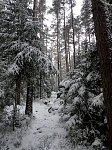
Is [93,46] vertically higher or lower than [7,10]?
lower

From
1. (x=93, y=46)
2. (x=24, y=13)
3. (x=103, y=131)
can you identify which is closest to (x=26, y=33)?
(x=24, y=13)

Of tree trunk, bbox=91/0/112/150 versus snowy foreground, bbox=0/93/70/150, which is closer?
tree trunk, bbox=91/0/112/150

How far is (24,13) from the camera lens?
35.7 ft

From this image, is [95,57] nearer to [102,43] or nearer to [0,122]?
[102,43]

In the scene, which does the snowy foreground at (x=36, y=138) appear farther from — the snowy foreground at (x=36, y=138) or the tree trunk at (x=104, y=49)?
the tree trunk at (x=104, y=49)

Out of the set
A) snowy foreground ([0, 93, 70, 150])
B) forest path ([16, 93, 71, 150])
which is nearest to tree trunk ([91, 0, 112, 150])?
forest path ([16, 93, 71, 150])

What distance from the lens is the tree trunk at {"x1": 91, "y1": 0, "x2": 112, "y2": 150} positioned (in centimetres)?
495

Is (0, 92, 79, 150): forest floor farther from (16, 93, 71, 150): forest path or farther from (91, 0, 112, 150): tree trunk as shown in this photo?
(91, 0, 112, 150): tree trunk

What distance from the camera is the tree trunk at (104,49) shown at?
4.95 m

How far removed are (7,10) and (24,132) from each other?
23.4 ft

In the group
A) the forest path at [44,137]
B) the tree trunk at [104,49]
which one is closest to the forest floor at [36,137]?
the forest path at [44,137]

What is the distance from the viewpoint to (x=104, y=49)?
17.0ft

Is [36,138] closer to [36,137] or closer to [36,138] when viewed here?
[36,138]

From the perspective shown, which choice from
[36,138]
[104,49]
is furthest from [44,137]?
[104,49]
